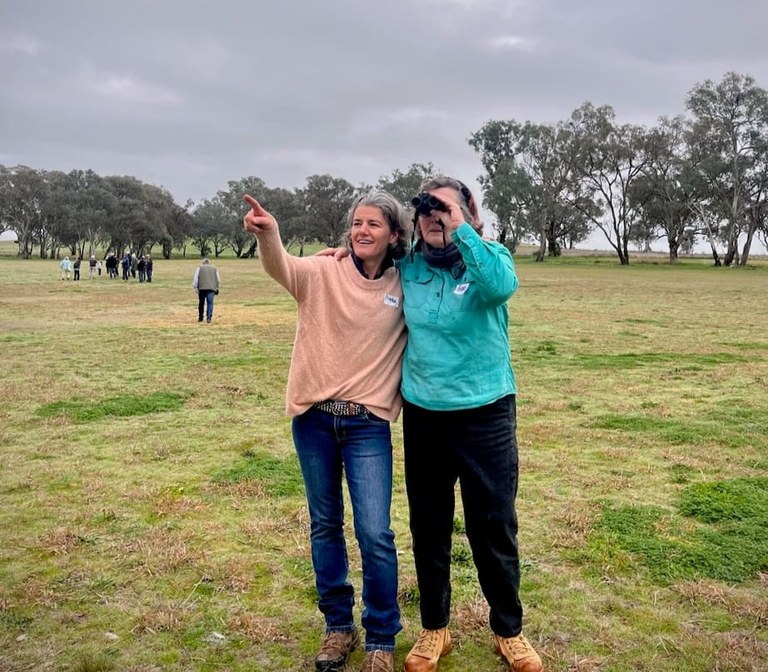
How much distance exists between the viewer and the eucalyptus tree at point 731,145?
172 ft

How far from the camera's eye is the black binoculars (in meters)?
2.77

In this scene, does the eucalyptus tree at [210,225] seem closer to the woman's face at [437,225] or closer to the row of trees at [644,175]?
the row of trees at [644,175]

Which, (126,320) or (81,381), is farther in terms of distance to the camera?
(126,320)

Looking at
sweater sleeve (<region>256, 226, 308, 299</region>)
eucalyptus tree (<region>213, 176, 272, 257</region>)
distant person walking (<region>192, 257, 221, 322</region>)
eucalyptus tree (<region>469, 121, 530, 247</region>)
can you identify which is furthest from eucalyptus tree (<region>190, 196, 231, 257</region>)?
sweater sleeve (<region>256, 226, 308, 299</region>)

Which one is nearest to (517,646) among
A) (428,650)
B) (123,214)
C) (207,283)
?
(428,650)

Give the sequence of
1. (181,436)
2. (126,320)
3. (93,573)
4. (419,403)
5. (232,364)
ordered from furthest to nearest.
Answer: (126,320) < (232,364) < (181,436) < (93,573) < (419,403)

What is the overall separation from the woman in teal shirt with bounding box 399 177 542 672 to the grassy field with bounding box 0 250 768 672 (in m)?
0.33

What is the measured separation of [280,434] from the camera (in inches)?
264

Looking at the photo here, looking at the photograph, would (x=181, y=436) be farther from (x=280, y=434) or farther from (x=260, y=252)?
(x=260, y=252)

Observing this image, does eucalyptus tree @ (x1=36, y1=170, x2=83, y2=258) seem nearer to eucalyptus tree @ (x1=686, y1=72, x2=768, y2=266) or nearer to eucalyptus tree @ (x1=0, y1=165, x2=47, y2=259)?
eucalyptus tree @ (x1=0, y1=165, x2=47, y2=259)

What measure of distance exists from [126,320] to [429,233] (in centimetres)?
1607

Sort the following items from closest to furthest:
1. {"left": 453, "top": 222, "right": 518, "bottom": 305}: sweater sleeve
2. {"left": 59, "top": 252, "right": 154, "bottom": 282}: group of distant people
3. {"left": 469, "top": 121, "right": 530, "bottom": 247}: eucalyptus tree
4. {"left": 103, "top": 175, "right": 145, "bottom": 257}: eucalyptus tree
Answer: {"left": 453, "top": 222, "right": 518, "bottom": 305}: sweater sleeve → {"left": 59, "top": 252, "right": 154, "bottom": 282}: group of distant people → {"left": 469, "top": 121, "right": 530, "bottom": 247}: eucalyptus tree → {"left": 103, "top": 175, "right": 145, "bottom": 257}: eucalyptus tree

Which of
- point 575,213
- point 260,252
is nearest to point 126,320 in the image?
point 260,252

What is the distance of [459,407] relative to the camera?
275 centimetres
